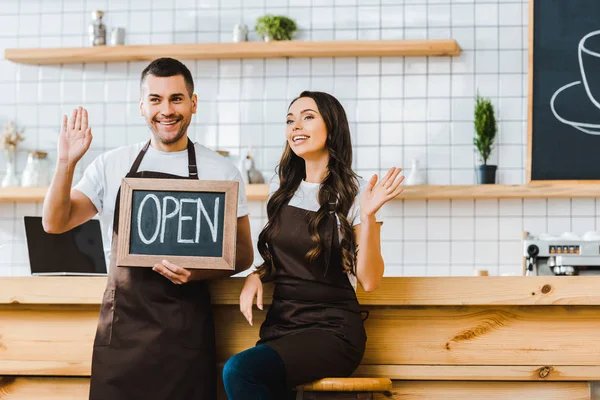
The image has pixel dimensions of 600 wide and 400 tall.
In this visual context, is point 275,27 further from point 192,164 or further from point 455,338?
point 455,338

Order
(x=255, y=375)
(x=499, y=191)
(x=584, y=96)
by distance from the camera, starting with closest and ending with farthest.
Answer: (x=255, y=375), (x=499, y=191), (x=584, y=96)

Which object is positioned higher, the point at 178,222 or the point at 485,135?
the point at 485,135

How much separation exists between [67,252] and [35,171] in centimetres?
144

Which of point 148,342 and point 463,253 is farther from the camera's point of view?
point 463,253

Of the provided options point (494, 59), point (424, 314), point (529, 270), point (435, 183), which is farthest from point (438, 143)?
point (424, 314)

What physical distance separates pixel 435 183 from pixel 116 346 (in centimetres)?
247

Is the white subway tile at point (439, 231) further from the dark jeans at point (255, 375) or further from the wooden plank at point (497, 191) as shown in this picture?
the dark jeans at point (255, 375)

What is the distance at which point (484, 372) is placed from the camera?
2.13 metres

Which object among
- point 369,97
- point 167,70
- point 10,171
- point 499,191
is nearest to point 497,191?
point 499,191

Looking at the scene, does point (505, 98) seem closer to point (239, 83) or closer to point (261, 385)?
point (239, 83)

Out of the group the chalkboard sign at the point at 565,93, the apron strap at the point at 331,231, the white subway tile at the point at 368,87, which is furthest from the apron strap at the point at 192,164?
the chalkboard sign at the point at 565,93

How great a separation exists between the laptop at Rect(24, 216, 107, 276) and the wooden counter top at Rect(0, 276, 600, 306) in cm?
70

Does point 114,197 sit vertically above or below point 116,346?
above

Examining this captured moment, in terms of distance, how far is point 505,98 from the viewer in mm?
4102
